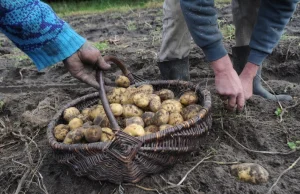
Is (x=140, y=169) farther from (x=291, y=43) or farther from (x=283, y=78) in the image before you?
(x=291, y=43)

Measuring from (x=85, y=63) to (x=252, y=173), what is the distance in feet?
3.45

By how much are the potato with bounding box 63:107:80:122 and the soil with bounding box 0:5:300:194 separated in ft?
0.93

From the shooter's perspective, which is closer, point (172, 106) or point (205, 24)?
point (205, 24)

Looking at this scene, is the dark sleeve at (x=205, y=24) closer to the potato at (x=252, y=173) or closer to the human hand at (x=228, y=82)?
the human hand at (x=228, y=82)

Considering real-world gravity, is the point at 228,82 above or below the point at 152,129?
above

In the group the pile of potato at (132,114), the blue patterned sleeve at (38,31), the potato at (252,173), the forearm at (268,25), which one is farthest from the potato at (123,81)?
the potato at (252,173)

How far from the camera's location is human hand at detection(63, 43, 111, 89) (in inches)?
77.6

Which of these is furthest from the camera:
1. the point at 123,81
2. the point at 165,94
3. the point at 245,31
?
the point at 245,31

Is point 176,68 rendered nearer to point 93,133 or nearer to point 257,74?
point 257,74

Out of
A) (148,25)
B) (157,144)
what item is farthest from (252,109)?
(148,25)

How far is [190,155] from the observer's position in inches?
83.7

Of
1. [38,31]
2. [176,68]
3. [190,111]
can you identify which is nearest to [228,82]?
[190,111]

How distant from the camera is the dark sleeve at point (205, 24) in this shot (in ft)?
6.61

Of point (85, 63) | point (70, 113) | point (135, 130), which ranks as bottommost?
point (70, 113)
